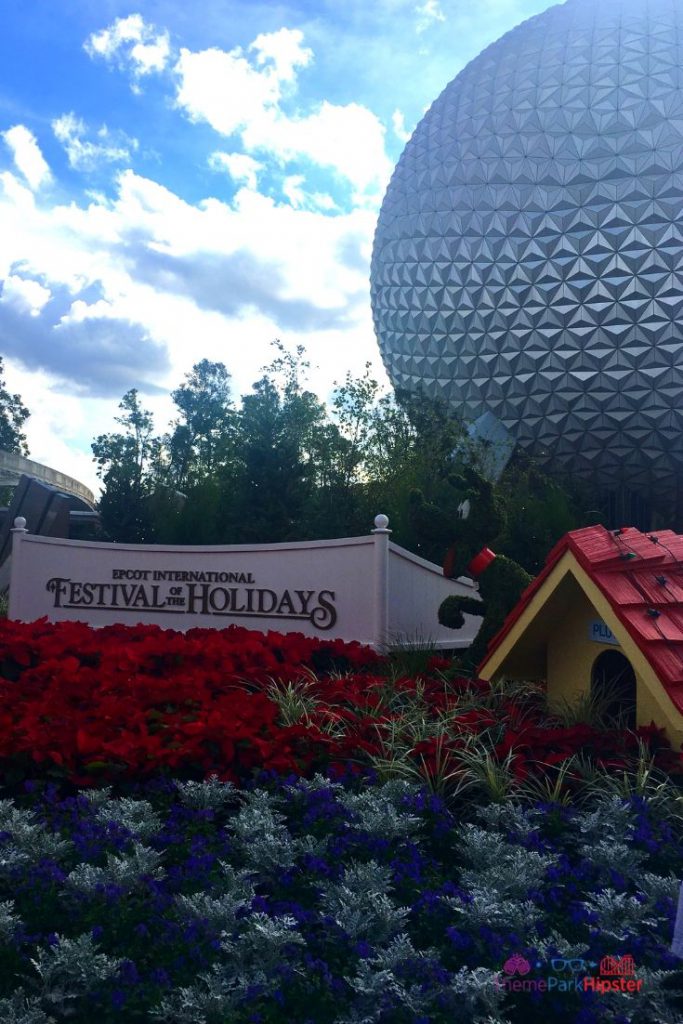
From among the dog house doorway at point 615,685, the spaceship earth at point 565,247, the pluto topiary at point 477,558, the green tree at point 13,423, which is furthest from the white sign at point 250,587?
the green tree at point 13,423

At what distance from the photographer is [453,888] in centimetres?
373

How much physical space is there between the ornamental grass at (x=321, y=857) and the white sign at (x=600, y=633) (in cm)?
50

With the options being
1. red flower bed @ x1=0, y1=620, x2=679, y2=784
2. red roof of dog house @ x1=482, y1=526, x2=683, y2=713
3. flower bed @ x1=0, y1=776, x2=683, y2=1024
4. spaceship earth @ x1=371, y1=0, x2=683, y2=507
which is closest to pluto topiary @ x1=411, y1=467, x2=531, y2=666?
red flower bed @ x1=0, y1=620, x2=679, y2=784

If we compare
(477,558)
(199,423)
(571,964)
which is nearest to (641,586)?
(477,558)

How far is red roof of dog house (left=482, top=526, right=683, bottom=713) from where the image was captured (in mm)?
5066

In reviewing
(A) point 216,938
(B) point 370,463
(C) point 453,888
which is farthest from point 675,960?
(B) point 370,463

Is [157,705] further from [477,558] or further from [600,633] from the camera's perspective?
[477,558]

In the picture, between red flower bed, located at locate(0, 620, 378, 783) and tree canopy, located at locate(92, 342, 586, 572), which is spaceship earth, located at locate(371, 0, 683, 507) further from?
red flower bed, located at locate(0, 620, 378, 783)

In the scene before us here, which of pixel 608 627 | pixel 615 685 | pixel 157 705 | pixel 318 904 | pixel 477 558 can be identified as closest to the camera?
pixel 318 904

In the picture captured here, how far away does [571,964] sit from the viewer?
3.23 metres

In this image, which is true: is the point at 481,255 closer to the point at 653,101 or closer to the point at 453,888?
the point at 653,101

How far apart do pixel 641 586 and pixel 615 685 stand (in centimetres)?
104

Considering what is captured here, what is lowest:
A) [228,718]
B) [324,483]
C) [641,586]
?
[228,718]

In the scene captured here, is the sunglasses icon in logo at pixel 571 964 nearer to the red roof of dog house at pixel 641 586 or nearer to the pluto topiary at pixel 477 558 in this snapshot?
the red roof of dog house at pixel 641 586
